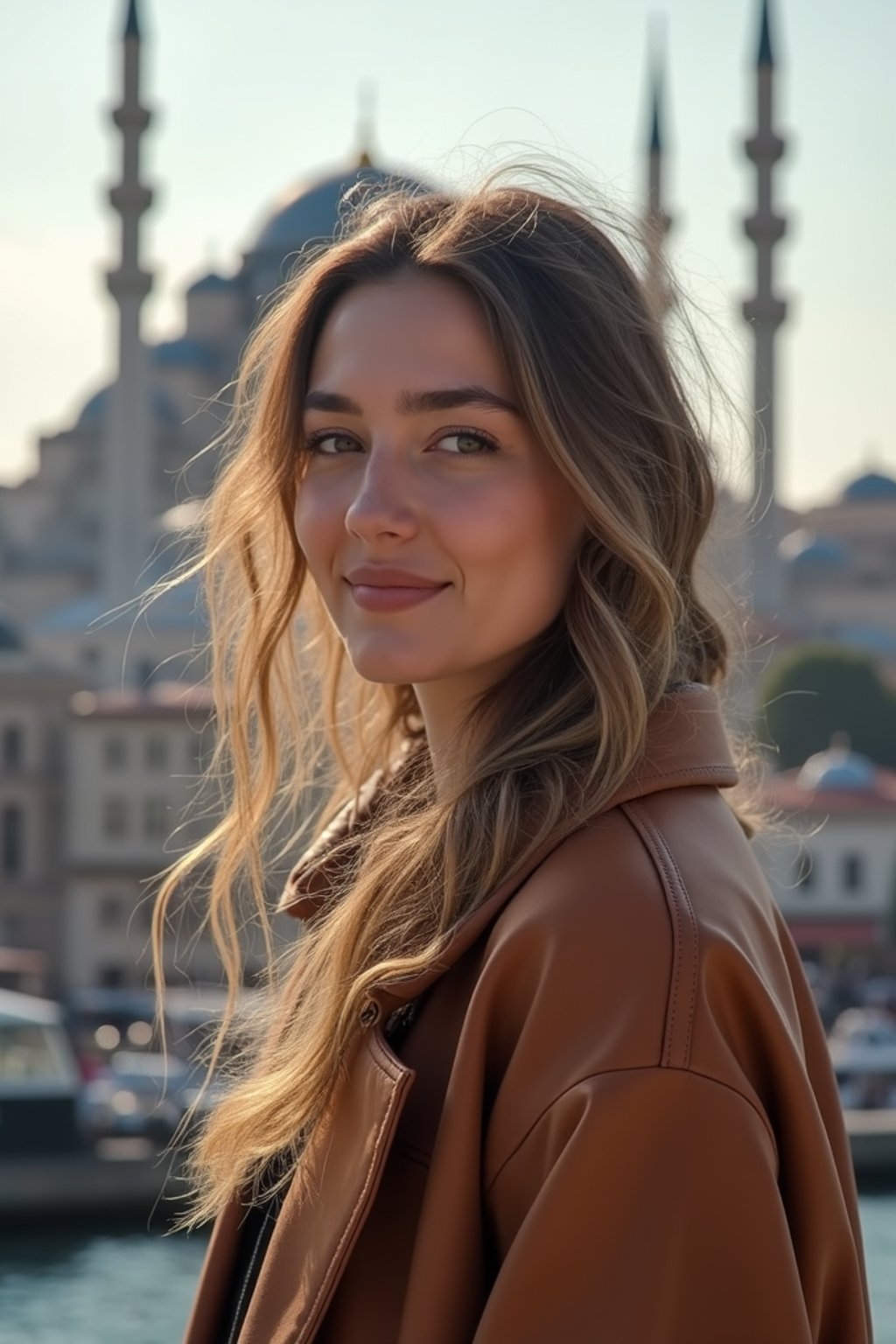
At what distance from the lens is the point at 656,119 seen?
30.2m

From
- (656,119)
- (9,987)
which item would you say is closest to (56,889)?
(9,987)

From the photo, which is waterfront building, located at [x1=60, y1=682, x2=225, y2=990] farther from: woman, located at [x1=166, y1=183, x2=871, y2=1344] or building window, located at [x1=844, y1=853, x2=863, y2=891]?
woman, located at [x1=166, y1=183, x2=871, y2=1344]

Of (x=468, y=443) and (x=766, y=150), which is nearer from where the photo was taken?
(x=468, y=443)

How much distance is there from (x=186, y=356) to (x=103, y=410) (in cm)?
194

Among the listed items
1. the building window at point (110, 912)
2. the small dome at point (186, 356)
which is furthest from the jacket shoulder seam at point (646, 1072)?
the small dome at point (186, 356)

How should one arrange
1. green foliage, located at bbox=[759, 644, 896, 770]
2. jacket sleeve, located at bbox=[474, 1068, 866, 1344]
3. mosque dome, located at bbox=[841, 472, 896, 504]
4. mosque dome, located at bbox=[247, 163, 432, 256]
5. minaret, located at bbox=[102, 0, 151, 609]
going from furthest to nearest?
mosque dome, located at bbox=[841, 472, 896, 504]
mosque dome, located at bbox=[247, 163, 432, 256]
green foliage, located at bbox=[759, 644, 896, 770]
minaret, located at bbox=[102, 0, 151, 609]
jacket sleeve, located at bbox=[474, 1068, 866, 1344]

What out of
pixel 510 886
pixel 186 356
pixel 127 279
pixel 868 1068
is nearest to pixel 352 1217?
pixel 510 886

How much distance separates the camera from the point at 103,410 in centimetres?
4150

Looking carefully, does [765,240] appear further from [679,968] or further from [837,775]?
[679,968]

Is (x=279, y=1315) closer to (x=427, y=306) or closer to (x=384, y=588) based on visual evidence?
(x=384, y=588)

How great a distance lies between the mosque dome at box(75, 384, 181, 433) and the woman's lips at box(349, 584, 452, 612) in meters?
37.9

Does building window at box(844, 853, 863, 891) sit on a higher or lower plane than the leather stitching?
lower

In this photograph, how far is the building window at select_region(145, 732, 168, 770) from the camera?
26578mm

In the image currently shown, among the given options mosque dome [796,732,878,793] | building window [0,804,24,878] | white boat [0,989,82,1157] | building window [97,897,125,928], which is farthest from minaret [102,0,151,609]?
white boat [0,989,82,1157]
